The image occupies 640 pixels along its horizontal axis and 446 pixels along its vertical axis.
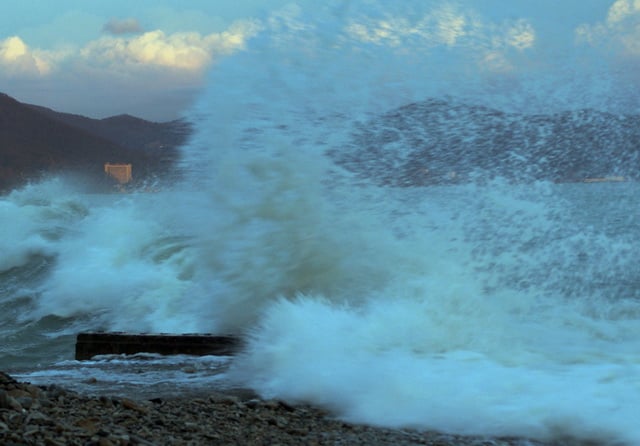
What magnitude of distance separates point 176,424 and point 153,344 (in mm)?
3186

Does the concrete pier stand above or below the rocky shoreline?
above

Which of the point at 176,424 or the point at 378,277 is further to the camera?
the point at 378,277

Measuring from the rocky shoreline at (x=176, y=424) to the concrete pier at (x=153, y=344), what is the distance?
2011 millimetres

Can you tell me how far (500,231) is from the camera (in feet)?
37.3

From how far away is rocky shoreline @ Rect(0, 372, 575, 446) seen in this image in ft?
12.8

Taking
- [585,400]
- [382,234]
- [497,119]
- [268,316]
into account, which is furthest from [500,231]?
[585,400]

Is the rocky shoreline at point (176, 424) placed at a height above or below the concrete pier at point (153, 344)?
below

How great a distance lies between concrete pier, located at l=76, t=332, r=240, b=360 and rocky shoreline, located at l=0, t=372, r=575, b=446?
201cm

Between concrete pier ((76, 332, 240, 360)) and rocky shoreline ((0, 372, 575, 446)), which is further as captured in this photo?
concrete pier ((76, 332, 240, 360))

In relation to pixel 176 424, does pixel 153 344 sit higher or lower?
higher

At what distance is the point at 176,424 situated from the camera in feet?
14.7

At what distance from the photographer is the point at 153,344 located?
298 inches

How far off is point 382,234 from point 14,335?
574 cm

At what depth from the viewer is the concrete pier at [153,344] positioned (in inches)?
290
